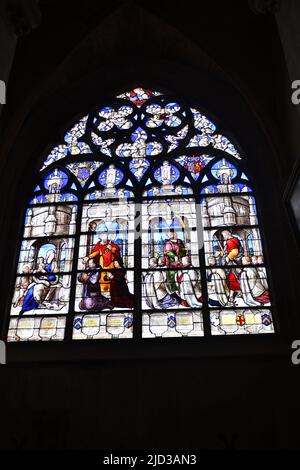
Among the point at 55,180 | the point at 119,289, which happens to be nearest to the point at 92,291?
the point at 119,289

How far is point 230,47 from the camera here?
8.49 metres

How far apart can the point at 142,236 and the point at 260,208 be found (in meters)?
1.68

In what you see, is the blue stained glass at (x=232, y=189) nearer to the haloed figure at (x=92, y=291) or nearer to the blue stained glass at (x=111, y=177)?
the blue stained glass at (x=111, y=177)

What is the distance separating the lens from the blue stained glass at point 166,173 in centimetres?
804

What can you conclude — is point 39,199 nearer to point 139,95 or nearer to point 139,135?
point 139,135

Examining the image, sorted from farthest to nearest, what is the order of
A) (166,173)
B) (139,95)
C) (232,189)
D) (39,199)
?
1. (139,95)
2. (166,173)
3. (39,199)
4. (232,189)

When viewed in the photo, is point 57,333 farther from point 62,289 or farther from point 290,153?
point 290,153

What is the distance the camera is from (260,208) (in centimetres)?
747

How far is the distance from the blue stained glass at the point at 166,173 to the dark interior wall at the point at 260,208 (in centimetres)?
112

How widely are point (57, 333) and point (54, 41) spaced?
15.6ft

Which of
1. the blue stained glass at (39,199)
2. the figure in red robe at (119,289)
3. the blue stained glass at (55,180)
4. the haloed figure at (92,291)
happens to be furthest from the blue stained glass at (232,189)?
the blue stained glass at (39,199)

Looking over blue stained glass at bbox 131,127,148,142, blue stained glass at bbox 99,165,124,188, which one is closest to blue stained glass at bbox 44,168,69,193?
blue stained glass at bbox 99,165,124,188

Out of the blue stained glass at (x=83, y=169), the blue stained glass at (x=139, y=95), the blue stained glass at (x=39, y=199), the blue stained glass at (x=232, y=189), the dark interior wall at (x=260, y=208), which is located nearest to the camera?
the dark interior wall at (x=260, y=208)

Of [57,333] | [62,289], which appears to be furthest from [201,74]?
[57,333]
